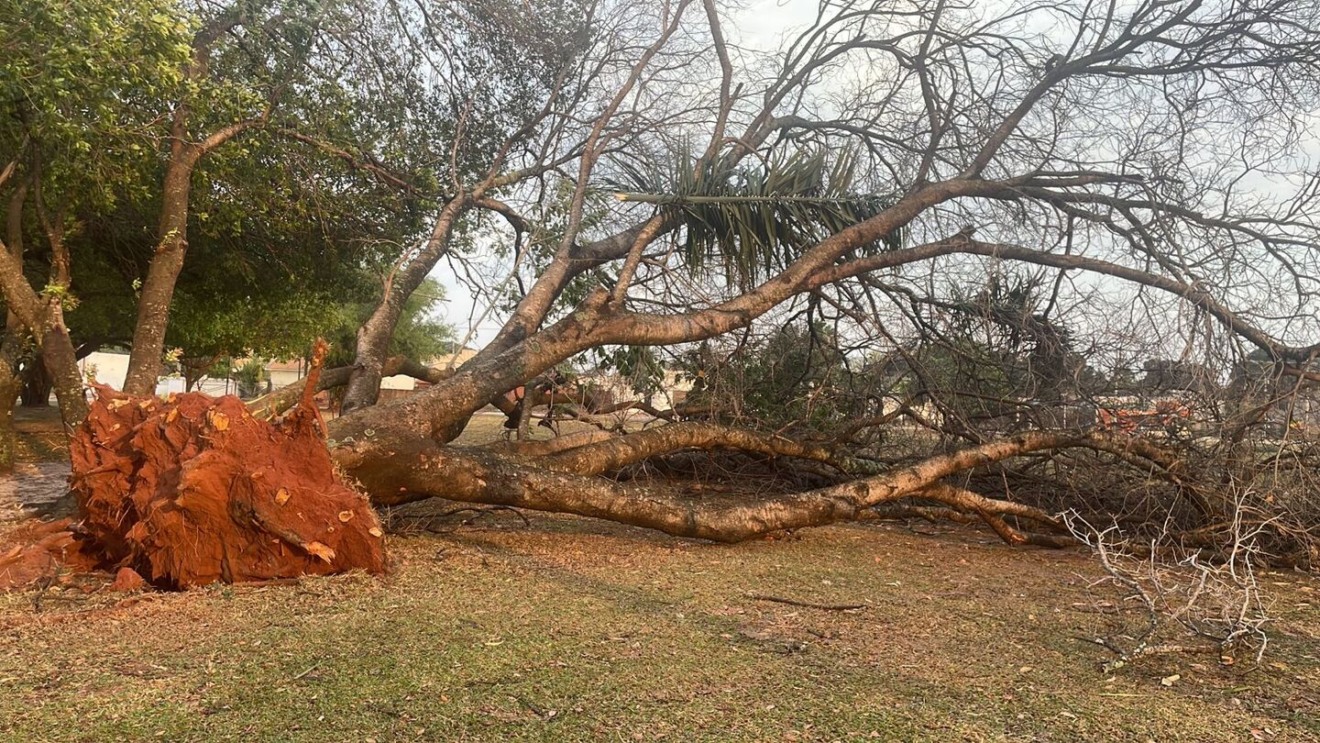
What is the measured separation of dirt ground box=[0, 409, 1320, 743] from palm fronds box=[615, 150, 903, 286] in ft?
9.86

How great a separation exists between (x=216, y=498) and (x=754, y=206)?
447 cm

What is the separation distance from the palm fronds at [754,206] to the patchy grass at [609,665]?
10.1 ft

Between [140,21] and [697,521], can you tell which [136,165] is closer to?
[140,21]

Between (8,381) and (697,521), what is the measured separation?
7.40 meters

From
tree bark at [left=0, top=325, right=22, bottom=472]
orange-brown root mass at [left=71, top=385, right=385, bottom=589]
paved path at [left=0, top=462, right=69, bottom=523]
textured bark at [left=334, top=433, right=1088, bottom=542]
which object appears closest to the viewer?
orange-brown root mass at [left=71, top=385, right=385, bottom=589]

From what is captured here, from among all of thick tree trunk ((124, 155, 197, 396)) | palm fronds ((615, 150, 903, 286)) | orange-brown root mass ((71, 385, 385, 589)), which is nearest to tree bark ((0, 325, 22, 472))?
thick tree trunk ((124, 155, 197, 396))

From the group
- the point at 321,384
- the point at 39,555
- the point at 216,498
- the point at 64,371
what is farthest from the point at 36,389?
the point at 216,498

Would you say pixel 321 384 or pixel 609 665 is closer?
pixel 609 665

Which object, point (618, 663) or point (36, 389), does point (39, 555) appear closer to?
point (618, 663)

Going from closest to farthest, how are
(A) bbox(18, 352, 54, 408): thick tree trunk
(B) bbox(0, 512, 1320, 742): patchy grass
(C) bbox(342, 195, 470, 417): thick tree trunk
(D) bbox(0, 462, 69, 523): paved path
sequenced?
1. (B) bbox(0, 512, 1320, 742): patchy grass
2. (C) bbox(342, 195, 470, 417): thick tree trunk
3. (D) bbox(0, 462, 69, 523): paved path
4. (A) bbox(18, 352, 54, 408): thick tree trunk

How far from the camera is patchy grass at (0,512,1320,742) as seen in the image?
251 centimetres

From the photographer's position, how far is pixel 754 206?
667cm

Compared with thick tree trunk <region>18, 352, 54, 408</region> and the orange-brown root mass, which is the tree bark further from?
thick tree trunk <region>18, 352, 54, 408</region>

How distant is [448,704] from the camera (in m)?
2.60
